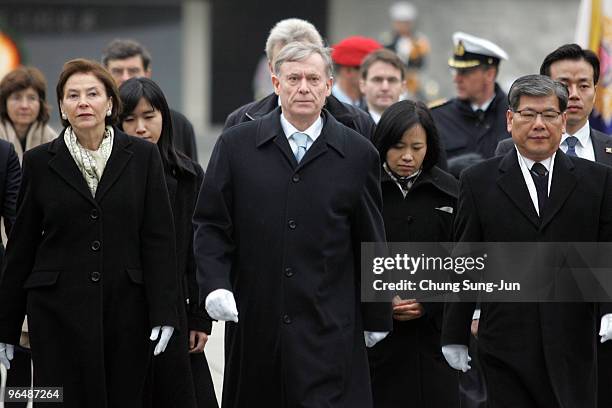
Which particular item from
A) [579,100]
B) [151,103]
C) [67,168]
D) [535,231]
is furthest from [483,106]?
[67,168]

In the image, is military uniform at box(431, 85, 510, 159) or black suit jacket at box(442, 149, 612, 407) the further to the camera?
military uniform at box(431, 85, 510, 159)

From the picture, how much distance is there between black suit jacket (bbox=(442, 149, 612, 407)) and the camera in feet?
19.3

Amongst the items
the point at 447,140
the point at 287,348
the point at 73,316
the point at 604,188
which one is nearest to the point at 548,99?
the point at 604,188

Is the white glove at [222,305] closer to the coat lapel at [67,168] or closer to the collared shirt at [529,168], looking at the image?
the coat lapel at [67,168]

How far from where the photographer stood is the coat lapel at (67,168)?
6.04 m

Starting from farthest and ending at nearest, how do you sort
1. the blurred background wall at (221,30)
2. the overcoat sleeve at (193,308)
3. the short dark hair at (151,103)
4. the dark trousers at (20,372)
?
the blurred background wall at (221,30) < the dark trousers at (20,372) < the short dark hair at (151,103) < the overcoat sleeve at (193,308)

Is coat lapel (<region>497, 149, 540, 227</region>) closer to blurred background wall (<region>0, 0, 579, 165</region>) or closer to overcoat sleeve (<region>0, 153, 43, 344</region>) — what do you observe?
overcoat sleeve (<region>0, 153, 43, 344</region>)

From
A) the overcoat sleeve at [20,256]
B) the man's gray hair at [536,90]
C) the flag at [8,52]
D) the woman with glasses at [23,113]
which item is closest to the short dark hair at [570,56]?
the man's gray hair at [536,90]

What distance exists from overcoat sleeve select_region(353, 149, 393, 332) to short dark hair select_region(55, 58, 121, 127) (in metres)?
1.24

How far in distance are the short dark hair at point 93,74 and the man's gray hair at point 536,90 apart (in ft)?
6.00

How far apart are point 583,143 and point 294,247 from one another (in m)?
1.98

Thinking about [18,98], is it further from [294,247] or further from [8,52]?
[8,52]

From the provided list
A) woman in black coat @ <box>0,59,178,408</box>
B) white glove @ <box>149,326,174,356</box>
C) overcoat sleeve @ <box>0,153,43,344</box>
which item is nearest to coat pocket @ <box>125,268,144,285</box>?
woman in black coat @ <box>0,59,178,408</box>

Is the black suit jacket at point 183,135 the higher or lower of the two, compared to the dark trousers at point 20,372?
higher
